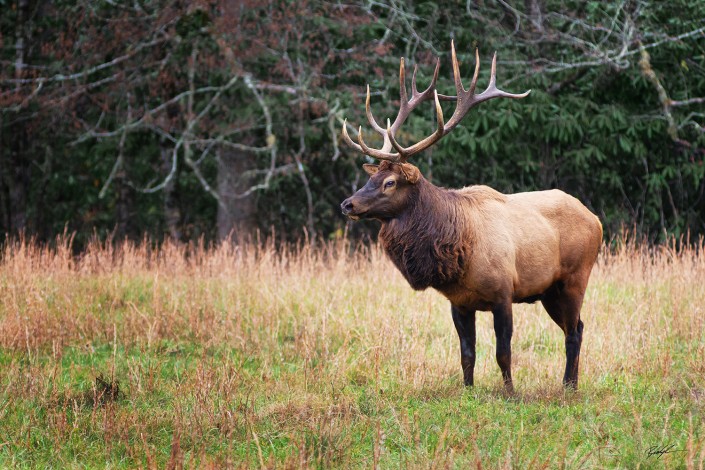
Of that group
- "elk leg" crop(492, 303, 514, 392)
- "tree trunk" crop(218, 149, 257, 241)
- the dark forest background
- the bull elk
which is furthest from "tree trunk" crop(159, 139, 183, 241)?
"elk leg" crop(492, 303, 514, 392)

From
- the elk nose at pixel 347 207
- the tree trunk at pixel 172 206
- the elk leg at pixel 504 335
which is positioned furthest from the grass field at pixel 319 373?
the tree trunk at pixel 172 206

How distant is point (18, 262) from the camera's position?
941cm

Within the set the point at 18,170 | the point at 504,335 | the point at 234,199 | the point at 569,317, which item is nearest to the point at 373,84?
the point at 234,199

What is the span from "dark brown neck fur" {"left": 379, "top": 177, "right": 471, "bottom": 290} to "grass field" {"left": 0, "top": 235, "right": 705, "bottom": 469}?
31.8 inches

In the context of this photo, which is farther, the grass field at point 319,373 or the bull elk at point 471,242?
the bull elk at point 471,242

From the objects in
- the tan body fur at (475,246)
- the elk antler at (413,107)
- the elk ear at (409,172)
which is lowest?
the tan body fur at (475,246)

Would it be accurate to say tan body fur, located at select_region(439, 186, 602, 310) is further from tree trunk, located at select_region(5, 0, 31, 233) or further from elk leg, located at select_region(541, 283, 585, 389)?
tree trunk, located at select_region(5, 0, 31, 233)

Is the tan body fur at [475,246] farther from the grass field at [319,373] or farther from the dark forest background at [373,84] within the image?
the dark forest background at [373,84]

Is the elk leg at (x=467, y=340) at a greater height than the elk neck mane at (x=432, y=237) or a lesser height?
lesser

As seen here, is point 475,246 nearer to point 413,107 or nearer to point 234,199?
point 413,107

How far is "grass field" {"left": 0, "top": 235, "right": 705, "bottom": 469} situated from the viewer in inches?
194

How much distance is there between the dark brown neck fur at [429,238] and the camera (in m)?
6.19

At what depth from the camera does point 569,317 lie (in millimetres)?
6809

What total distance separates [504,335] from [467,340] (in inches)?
13.7
